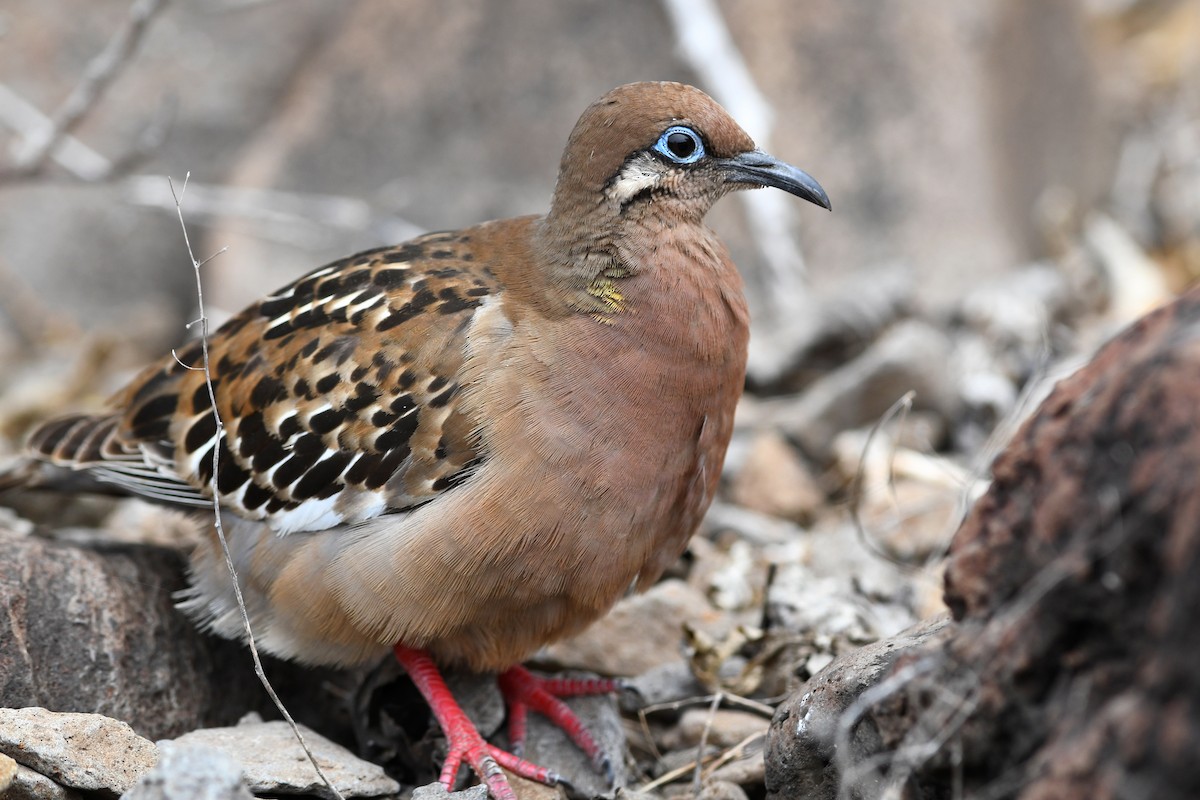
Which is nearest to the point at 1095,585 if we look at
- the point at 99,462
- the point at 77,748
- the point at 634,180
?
the point at 634,180

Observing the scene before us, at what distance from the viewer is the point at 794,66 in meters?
9.38

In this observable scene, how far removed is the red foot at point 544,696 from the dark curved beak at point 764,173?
198 cm

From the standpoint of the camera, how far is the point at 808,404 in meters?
6.68

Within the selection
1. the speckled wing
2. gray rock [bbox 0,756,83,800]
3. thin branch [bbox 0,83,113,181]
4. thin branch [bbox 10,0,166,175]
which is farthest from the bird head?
thin branch [bbox 0,83,113,181]

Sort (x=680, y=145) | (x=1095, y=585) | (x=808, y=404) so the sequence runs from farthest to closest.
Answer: (x=808, y=404), (x=680, y=145), (x=1095, y=585)

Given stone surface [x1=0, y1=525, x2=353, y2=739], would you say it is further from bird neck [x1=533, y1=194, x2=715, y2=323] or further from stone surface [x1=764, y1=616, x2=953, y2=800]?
stone surface [x1=764, y1=616, x2=953, y2=800]

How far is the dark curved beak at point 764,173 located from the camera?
4.44 metres

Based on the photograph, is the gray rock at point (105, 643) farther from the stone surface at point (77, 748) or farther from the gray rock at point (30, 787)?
the gray rock at point (30, 787)

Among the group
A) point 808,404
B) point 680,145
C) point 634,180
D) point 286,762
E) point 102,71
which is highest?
point 102,71

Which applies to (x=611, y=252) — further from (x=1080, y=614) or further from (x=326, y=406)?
(x=1080, y=614)

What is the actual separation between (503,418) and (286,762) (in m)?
1.26

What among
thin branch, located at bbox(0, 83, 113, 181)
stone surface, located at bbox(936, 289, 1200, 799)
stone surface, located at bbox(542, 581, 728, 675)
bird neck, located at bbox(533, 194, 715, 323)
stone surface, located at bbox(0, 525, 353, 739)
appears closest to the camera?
stone surface, located at bbox(936, 289, 1200, 799)

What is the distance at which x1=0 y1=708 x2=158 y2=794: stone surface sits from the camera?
11.3ft

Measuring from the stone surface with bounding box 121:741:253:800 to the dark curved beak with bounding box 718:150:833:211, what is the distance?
268 centimetres
